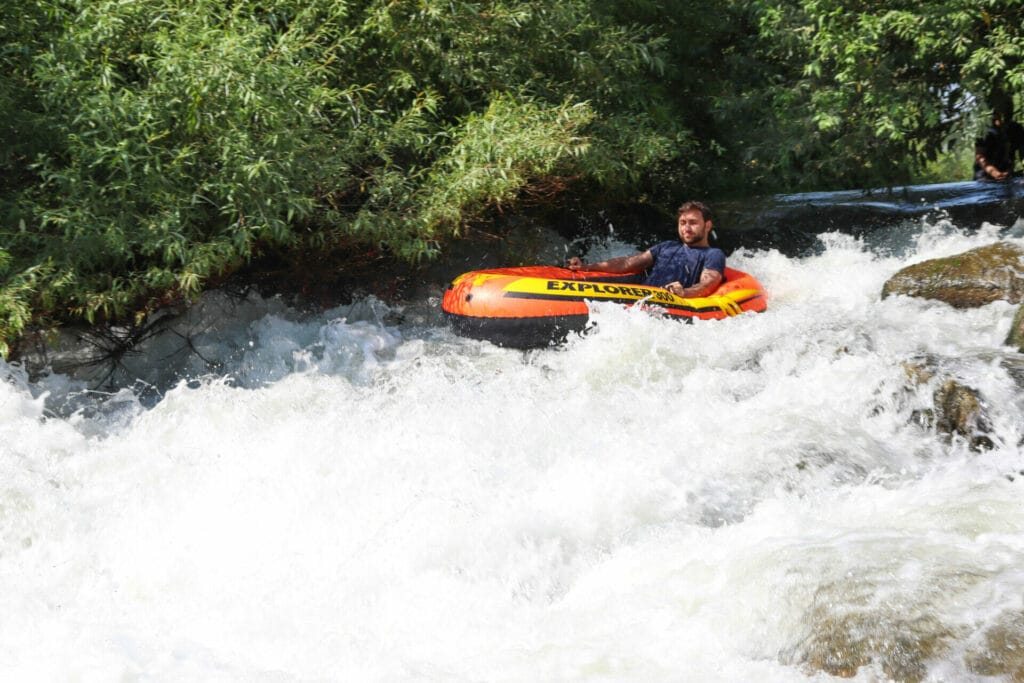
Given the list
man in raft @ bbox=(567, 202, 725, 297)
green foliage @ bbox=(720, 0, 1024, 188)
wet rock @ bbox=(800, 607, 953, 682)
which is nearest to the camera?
wet rock @ bbox=(800, 607, 953, 682)

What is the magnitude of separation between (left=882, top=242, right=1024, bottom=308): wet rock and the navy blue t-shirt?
1065 mm

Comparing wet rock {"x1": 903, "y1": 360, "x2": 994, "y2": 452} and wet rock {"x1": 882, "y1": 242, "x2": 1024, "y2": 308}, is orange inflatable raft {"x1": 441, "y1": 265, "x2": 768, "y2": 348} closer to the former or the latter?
wet rock {"x1": 882, "y1": 242, "x2": 1024, "y2": 308}

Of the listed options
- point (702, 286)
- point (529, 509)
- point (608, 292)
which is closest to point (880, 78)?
point (702, 286)

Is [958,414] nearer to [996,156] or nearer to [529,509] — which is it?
[529,509]

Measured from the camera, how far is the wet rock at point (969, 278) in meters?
5.73

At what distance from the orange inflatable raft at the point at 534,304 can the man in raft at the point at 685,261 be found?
0.40 metres

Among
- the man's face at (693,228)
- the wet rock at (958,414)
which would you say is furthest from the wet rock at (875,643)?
the man's face at (693,228)

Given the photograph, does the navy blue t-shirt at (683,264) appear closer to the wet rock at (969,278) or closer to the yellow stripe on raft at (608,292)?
the yellow stripe on raft at (608,292)

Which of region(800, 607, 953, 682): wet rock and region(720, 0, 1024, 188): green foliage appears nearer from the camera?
region(800, 607, 953, 682): wet rock

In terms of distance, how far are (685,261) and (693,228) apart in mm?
236

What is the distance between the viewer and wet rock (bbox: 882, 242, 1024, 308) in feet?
18.8

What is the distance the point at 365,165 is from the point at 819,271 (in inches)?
129

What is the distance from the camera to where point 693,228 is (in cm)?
676

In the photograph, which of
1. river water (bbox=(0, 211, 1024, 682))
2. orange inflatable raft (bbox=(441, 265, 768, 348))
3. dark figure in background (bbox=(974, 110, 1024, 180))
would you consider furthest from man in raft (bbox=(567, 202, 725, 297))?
dark figure in background (bbox=(974, 110, 1024, 180))
